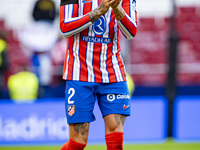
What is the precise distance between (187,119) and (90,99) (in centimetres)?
371

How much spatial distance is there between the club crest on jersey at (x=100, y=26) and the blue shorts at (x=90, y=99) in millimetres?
449

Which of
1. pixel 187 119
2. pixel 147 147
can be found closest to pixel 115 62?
pixel 147 147

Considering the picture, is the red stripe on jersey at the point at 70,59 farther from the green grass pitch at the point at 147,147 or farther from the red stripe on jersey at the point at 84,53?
the green grass pitch at the point at 147,147

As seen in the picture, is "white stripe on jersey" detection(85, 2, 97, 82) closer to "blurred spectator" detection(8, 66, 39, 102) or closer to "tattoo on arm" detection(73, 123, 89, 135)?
"tattoo on arm" detection(73, 123, 89, 135)

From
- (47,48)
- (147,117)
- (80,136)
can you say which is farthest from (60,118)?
(47,48)

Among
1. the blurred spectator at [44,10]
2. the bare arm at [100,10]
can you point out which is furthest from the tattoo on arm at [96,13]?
the blurred spectator at [44,10]

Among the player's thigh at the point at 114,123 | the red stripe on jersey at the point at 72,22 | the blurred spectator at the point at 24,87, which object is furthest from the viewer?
the blurred spectator at the point at 24,87

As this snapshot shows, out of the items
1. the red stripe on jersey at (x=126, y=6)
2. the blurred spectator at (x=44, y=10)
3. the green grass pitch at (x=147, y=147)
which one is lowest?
the green grass pitch at (x=147, y=147)

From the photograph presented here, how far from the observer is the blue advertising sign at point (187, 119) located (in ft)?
23.2

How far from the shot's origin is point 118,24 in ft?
12.2

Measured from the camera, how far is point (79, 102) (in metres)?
3.76

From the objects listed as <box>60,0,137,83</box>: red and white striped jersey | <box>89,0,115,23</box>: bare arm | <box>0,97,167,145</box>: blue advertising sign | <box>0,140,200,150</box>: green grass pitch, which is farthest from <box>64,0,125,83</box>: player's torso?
<box>0,97,167,145</box>: blue advertising sign

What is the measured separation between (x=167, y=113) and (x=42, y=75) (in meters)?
3.97

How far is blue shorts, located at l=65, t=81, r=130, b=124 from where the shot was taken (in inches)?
148
